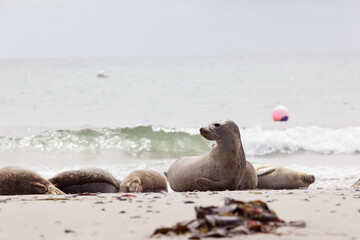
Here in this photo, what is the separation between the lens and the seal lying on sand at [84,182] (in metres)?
8.10

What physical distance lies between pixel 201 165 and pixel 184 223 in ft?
11.9

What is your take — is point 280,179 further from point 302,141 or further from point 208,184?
point 302,141

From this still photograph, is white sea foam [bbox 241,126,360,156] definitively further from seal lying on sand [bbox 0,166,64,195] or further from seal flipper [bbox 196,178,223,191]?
seal lying on sand [bbox 0,166,64,195]

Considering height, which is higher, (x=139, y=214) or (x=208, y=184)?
(x=208, y=184)

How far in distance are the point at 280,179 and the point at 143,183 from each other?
2136mm

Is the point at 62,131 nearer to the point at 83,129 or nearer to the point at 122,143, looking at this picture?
the point at 83,129

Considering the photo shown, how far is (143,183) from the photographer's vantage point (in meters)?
8.34

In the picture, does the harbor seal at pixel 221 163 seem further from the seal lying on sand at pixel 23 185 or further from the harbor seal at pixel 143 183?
the seal lying on sand at pixel 23 185

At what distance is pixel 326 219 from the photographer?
479cm

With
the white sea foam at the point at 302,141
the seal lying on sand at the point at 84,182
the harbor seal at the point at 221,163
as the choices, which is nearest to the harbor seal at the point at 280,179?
the harbor seal at the point at 221,163

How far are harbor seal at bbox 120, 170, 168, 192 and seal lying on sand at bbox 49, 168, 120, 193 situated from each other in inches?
8.3

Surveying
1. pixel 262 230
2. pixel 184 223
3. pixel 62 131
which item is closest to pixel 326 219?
pixel 262 230

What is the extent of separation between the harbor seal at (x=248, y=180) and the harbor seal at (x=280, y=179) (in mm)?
723

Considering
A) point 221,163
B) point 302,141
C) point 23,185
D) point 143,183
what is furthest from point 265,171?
point 302,141
